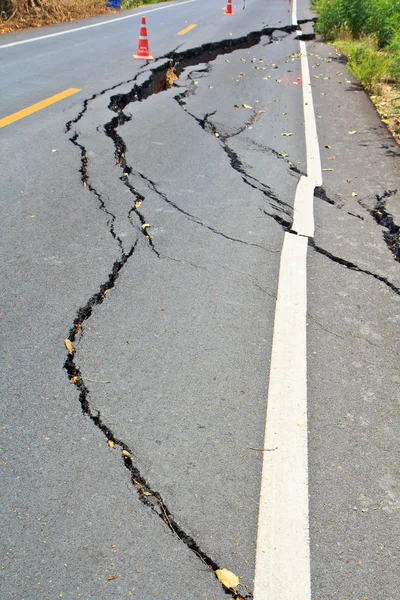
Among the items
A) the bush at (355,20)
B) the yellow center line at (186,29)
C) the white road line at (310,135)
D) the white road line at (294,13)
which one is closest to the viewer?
the white road line at (310,135)

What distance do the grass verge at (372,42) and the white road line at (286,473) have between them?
5354mm

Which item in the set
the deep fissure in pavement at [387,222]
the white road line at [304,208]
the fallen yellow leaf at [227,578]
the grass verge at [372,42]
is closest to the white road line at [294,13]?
the grass verge at [372,42]

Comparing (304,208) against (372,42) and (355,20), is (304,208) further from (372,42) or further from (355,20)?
(355,20)

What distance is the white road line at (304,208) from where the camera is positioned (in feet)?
15.3

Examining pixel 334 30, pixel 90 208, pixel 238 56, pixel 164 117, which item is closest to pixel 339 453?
pixel 90 208

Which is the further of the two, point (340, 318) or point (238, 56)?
point (238, 56)

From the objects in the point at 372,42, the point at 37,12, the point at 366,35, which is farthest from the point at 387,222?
the point at 37,12

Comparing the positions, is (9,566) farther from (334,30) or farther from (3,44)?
(334,30)

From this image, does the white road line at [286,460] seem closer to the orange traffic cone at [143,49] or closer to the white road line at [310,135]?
the white road line at [310,135]

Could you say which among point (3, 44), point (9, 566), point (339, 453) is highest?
point (3, 44)

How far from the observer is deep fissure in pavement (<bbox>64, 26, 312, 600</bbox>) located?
2.12 m

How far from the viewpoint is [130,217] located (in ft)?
15.0

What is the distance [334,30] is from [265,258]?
531 inches

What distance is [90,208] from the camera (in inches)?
183
